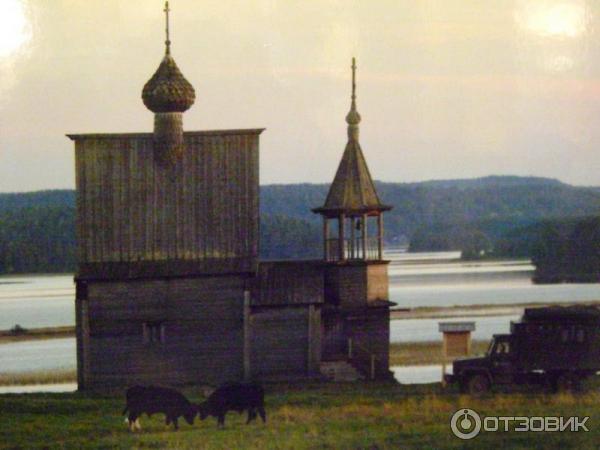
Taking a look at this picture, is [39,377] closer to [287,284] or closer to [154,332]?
[154,332]

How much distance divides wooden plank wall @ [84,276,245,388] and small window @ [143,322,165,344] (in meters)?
0.07

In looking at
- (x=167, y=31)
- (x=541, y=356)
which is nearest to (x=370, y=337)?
(x=541, y=356)

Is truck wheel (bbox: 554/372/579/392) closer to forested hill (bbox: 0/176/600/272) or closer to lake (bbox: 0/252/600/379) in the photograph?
forested hill (bbox: 0/176/600/272)

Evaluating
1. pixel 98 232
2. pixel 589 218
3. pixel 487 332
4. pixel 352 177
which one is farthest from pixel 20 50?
pixel 487 332

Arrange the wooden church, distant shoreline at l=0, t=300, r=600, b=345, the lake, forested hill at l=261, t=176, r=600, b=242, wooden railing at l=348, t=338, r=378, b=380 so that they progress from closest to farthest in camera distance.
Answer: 1. the wooden church
2. wooden railing at l=348, t=338, r=378, b=380
3. forested hill at l=261, t=176, r=600, b=242
4. the lake
5. distant shoreline at l=0, t=300, r=600, b=345

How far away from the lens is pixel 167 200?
3919 cm

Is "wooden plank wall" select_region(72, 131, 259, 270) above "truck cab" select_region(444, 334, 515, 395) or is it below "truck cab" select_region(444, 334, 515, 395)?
above

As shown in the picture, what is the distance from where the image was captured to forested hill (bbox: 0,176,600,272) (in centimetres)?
4294

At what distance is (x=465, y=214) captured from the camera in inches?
2047

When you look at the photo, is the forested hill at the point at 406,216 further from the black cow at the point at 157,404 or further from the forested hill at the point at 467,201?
the black cow at the point at 157,404

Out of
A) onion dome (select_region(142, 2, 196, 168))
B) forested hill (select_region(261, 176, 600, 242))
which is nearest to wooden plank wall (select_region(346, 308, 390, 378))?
forested hill (select_region(261, 176, 600, 242))

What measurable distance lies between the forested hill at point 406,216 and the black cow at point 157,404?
9.99 metres

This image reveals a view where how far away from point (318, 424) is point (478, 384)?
18.2ft

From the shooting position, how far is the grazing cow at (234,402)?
32438 mm
